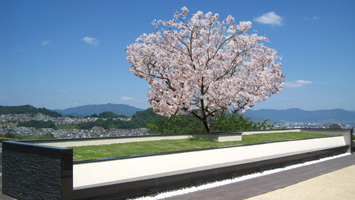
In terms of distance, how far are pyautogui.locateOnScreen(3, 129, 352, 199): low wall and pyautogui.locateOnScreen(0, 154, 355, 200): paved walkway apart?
523 mm

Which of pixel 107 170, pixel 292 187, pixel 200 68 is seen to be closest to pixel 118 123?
pixel 200 68

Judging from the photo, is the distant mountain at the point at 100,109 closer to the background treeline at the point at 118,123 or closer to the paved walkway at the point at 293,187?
the background treeline at the point at 118,123

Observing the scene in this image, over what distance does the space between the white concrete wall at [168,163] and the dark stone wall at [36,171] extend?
39cm

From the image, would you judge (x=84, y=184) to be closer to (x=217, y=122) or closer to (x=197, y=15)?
(x=197, y=15)

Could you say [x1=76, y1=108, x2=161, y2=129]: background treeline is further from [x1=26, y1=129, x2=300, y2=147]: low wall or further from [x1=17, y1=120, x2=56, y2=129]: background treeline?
[x1=26, y1=129, x2=300, y2=147]: low wall

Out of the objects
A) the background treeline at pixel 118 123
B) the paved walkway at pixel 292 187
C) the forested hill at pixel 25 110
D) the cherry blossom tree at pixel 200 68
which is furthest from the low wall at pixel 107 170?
the forested hill at pixel 25 110

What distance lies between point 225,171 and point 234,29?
311 inches

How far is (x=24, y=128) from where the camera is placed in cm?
3256

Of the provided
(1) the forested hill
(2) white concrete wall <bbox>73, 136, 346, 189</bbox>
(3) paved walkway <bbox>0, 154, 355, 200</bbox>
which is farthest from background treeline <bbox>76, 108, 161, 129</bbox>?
(3) paved walkway <bbox>0, 154, 355, 200</bbox>

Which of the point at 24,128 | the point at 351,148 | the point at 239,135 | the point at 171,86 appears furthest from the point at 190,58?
the point at 24,128

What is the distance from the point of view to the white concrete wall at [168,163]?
643 cm

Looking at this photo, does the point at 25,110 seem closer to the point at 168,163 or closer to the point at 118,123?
the point at 118,123

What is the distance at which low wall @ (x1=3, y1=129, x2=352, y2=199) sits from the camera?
19.3 feet

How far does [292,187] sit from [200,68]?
6.55 m
